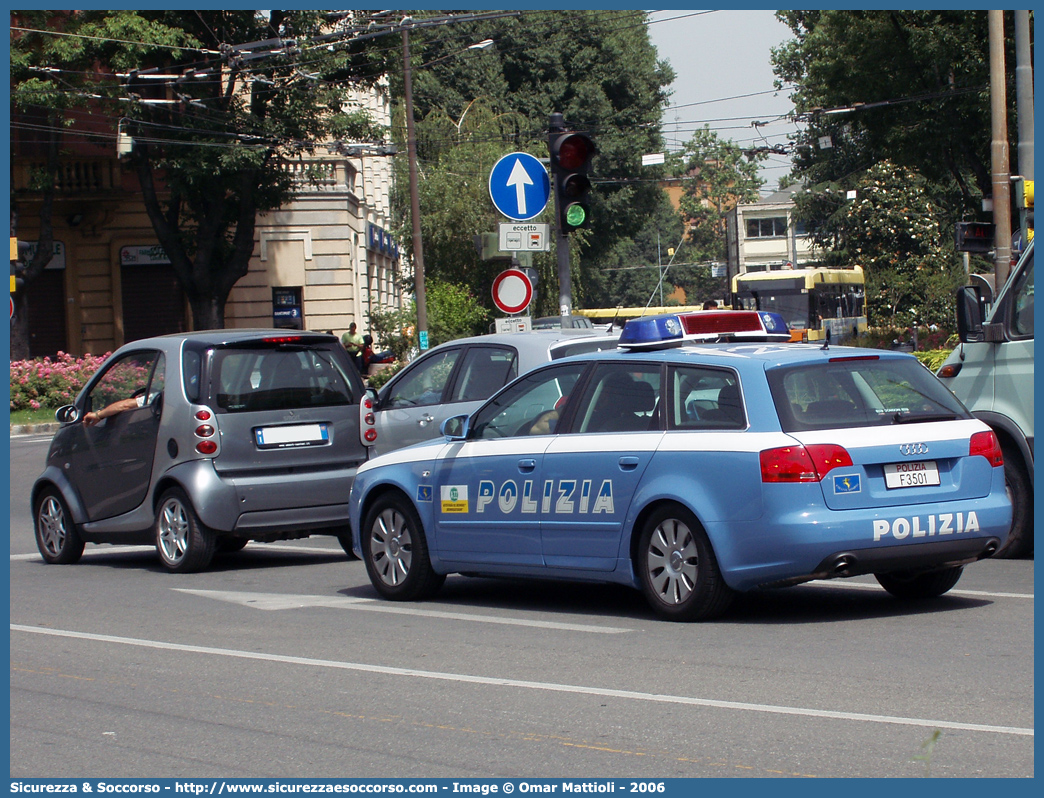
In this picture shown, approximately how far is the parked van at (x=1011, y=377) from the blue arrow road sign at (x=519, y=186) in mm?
4501

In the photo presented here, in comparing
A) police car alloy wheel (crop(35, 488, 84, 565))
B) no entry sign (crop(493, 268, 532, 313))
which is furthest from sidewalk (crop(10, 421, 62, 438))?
police car alloy wheel (crop(35, 488, 84, 565))

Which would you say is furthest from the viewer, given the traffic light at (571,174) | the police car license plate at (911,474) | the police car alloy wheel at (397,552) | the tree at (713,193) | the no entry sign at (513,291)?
the tree at (713,193)

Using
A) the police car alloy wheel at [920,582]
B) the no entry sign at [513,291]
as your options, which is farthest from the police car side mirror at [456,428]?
the no entry sign at [513,291]

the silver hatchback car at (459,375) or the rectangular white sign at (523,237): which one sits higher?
the rectangular white sign at (523,237)

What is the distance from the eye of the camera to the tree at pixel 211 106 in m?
34.1

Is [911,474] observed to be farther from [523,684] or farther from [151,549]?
[151,549]

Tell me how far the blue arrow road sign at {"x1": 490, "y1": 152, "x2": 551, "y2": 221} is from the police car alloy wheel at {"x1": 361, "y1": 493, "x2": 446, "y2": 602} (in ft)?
15.0

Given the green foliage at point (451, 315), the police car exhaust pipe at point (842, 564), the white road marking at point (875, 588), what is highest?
the green foliage at point (451, 315)

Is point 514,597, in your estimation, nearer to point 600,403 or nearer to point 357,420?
point 600,403

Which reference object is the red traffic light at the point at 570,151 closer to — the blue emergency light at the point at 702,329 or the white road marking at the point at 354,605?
the blue emergency light at the point at 702,329

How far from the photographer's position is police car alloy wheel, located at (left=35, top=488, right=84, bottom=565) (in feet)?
39.9

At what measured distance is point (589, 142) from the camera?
12141 millimetres

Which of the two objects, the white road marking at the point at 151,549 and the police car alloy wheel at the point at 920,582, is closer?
the police car alloy wheel at the point at 920,582

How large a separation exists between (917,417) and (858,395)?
36 centimetres
